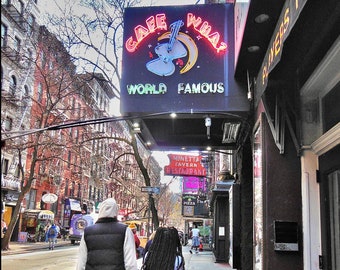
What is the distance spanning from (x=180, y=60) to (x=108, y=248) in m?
5.11

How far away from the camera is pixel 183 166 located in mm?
34125

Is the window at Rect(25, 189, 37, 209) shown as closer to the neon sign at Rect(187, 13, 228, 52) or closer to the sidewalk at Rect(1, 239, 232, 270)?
the sidewalk at Rect(1, 239, 232, 270)

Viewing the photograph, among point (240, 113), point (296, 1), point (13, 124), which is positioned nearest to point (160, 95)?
point (240, 113)

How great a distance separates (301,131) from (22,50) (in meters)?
33.4

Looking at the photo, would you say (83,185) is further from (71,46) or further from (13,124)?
(71,46)

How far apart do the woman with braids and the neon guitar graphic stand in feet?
15.4

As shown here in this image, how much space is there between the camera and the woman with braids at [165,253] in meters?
4.52

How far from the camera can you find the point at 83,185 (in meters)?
57.2

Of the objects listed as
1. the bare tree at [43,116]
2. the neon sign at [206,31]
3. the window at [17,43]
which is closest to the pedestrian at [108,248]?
the neon sign at [206,31]

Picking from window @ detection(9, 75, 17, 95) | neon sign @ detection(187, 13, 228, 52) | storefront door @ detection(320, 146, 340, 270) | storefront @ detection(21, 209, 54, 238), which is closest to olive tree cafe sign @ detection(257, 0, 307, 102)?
storefront door @ detection(320, 146, 340, 270)

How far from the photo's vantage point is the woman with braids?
4.52 meters

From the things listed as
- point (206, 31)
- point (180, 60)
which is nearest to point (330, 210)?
point (180, 60)

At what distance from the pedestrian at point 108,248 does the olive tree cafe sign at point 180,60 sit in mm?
4418

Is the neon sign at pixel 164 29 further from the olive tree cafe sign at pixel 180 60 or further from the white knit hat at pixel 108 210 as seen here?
the white knit hat at pixel 108 210
